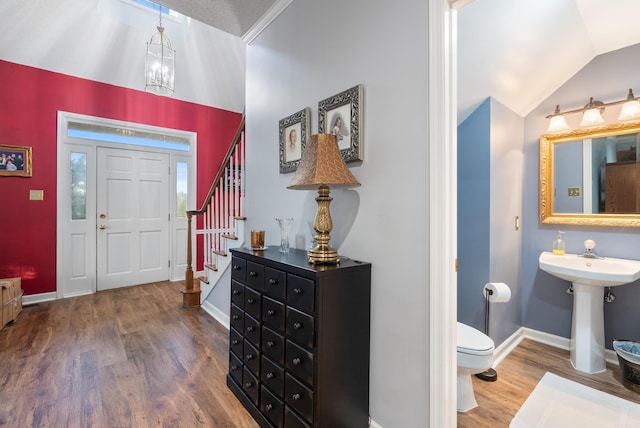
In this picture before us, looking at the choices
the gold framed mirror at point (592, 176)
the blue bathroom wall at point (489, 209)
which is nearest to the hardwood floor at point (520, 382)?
the blue bathroom wall at point (489, 209)

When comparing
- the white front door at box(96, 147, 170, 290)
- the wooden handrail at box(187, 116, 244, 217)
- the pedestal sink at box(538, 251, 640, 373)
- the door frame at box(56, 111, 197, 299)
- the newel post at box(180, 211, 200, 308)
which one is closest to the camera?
the pedestal sink at box(538, 251, 640, 373)

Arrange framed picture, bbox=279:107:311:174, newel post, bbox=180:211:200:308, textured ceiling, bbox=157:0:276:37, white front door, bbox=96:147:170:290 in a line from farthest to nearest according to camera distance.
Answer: white front door, bbox=96:147:170:290 < newel post, bbox=180:211:200:308 < textured ceiling, bbox=157:0:276:37 < framed picture, bbox=279:107:311:174

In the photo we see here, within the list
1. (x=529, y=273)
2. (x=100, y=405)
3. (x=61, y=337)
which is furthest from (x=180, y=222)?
(x=529, y=273)

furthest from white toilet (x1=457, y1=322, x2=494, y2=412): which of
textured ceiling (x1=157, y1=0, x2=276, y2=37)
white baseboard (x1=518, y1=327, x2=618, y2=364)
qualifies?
textured ceiling (x1=157, y1=0, x2=276, y2=37)

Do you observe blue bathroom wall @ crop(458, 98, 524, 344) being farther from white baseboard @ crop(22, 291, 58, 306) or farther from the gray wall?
white baseboard @ crop(22, 291, 58, 306)

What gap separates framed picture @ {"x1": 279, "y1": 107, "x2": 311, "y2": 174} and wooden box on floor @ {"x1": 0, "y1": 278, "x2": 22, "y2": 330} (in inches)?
118

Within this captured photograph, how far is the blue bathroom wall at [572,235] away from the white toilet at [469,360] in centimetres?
128

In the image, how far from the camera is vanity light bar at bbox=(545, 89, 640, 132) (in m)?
2.15

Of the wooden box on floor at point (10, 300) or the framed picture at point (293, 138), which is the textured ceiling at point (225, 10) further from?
the wooden box on floor at point (10, 300)

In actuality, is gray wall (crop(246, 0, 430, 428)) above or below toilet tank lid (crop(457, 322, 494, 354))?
above

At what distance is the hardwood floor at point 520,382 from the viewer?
5.60 feet

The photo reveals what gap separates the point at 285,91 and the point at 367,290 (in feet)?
5.08

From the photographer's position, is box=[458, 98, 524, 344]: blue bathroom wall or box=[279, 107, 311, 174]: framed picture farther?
box=[458, 98, 524, 344]: blue bathroom wall

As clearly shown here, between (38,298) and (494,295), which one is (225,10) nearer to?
(494,295)
